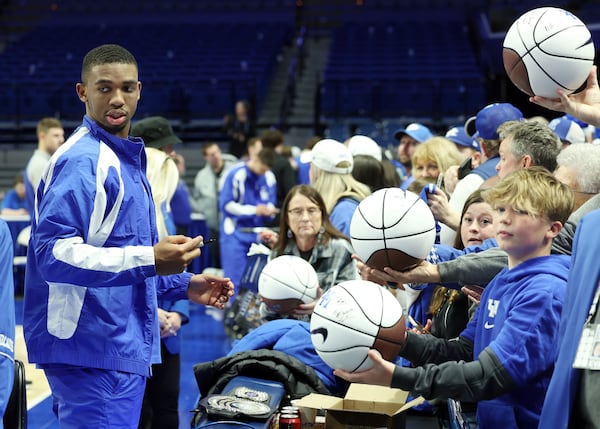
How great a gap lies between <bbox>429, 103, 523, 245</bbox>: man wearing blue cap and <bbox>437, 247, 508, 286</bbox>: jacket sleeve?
0.61 metres

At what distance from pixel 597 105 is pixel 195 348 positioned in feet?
17.6

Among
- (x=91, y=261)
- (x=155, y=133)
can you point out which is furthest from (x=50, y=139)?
(x=91, y=261)

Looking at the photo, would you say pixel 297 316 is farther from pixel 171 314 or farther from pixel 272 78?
pixel 272 78

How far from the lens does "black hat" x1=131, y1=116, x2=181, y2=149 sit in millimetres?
4980

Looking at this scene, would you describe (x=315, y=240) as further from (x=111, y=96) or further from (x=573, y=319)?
(x=573, y=319)

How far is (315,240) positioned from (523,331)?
250cm

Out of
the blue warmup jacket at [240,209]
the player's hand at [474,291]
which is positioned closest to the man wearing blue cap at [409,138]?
the blue warmup jacket at [240,209]

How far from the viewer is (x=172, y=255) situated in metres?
2.86

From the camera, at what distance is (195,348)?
7809 mm

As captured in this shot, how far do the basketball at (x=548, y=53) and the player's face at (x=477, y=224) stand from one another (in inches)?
20.7

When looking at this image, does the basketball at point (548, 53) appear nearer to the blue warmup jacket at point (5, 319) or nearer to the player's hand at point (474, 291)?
the player's hand at point (474, 291)

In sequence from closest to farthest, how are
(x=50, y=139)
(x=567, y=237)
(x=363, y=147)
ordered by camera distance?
1. (x=567, y=237)
2. (x=363, y=147)
3. (x=50, y=139)

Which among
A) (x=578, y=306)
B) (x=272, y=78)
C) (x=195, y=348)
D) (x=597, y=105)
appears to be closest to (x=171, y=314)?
(x=597, y=105)

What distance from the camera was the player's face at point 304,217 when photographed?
4.90m
